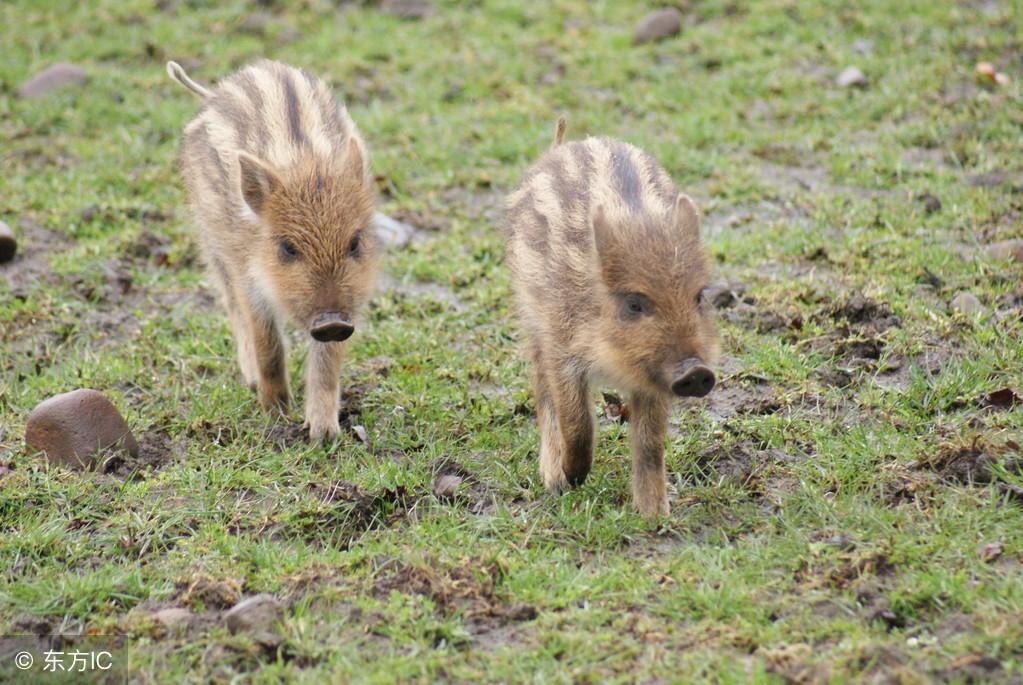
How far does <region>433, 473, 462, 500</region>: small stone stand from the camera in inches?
214

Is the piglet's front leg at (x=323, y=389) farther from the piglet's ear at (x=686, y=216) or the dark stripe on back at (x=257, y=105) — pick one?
the piglet's ear at (x=686, y=216)

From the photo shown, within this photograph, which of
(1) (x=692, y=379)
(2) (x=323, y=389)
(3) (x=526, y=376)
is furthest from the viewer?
(3) (x=526, y=376)

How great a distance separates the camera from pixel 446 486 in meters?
5.46

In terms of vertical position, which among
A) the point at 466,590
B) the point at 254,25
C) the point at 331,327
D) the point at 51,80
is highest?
the point at 254,25

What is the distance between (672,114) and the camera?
9062 millimetres

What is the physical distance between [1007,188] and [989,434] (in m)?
2.81

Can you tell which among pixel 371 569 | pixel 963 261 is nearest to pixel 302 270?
pixel 371 569

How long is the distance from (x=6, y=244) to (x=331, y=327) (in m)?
2.80

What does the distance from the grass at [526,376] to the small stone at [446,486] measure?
6 centimetres

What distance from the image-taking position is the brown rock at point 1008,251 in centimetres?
682

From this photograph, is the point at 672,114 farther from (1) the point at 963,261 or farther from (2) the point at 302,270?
(2) the point at 302,270

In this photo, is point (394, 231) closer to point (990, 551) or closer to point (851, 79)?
point (851, 79)

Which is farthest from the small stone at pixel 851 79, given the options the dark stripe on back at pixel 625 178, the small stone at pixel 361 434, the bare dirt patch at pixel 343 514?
the bare dirt patch at pixel 343 514

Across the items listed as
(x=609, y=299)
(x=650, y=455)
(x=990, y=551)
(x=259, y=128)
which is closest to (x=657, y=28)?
(x=259, y=128)
